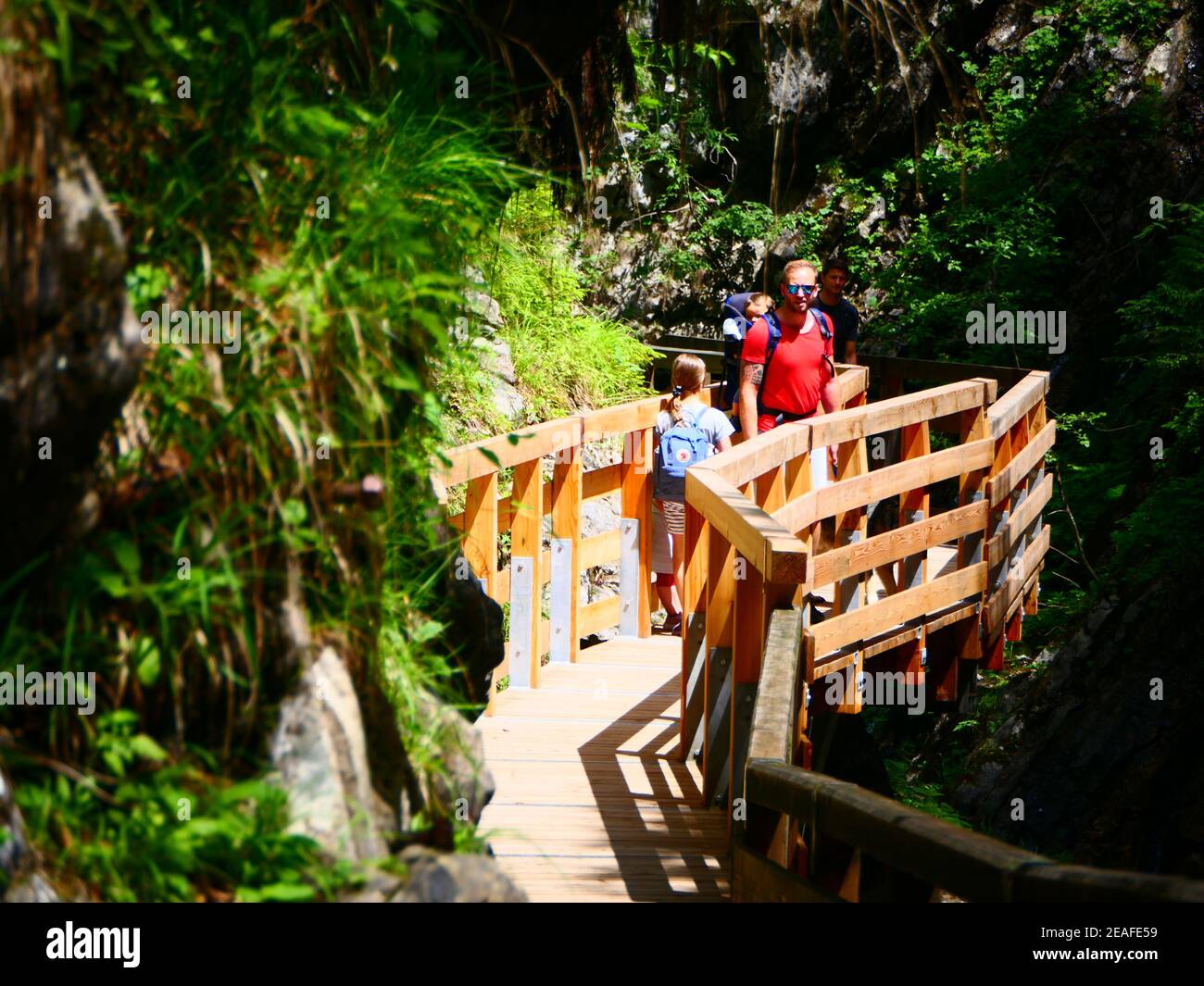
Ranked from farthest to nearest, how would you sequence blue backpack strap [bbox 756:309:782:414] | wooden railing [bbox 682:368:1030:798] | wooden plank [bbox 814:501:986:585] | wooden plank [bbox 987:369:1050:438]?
wooden plank [bbox 987:369:1050:438], blue backpack strap [bbox 756:309:782:414], wooden plank [bbox 814:501:986:585], wooden railing [bbox 682:368:1030:798]

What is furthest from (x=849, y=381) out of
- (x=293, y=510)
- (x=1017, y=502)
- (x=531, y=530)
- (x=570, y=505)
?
(x=293, y=510)

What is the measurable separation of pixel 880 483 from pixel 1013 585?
3.21m

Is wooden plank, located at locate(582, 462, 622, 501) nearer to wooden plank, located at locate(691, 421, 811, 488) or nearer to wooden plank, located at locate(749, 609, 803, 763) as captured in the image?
wooden plank, located at locate(691, 421, 811, 488)

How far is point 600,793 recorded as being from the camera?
5.38m

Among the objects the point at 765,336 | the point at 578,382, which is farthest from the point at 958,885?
the point at 578,382

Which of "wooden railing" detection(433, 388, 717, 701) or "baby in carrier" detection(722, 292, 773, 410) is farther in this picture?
"baby in carrier" detection(722, 292, 773, 410)

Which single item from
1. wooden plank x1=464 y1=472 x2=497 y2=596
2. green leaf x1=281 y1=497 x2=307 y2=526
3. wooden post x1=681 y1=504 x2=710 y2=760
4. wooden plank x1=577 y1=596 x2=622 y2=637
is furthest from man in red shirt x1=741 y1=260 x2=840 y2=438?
green leaf x1=281 y1=497 x2=307 y2=526

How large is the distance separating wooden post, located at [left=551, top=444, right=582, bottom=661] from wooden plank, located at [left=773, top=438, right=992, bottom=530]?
4.57 ft

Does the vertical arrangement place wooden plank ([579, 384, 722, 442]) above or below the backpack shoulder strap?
below

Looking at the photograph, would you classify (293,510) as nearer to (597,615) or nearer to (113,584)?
(113,584)

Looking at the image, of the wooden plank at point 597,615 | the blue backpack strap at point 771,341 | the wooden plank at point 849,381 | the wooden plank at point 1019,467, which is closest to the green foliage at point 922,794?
the wooden plank at point 1019,467

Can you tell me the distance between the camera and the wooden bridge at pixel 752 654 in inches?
138

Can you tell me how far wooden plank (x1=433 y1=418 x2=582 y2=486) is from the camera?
5480 mm
